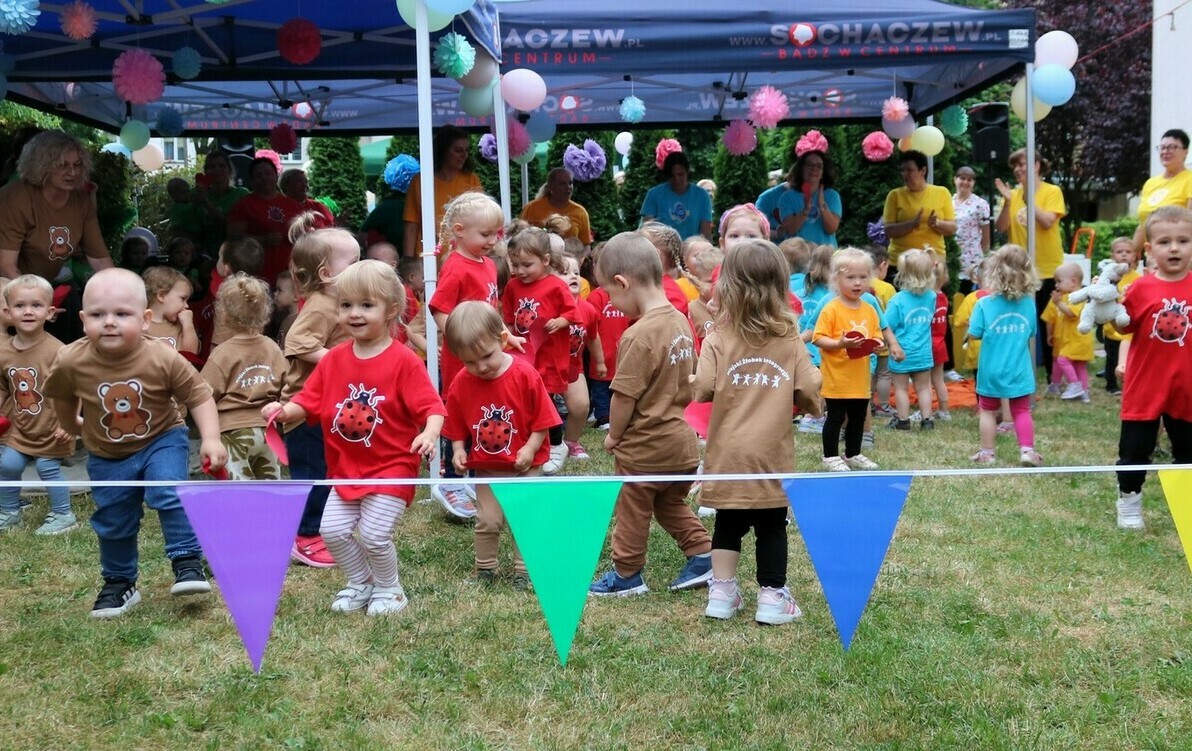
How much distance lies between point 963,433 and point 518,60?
174 inches

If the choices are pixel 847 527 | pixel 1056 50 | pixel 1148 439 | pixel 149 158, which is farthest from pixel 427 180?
pixel 149 158

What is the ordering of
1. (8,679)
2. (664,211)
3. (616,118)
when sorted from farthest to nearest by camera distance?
(616,118) < (664,211) < (8,679)

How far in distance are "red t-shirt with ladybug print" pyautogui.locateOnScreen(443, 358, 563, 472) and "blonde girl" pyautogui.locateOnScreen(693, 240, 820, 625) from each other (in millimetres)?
736

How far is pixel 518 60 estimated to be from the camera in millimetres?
8992

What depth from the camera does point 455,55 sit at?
657cm

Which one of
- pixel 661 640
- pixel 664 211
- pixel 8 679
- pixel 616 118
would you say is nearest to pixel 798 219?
pixel 664 211

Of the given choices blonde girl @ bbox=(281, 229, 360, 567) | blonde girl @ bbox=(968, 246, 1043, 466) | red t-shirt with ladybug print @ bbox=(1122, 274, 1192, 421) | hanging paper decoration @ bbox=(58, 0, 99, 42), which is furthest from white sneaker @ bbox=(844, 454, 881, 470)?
hanging paper decoration @ bbox=(58, 0, 99, 42)

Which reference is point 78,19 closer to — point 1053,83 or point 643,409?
point 643,409

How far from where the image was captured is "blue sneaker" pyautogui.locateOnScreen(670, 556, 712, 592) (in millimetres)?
4875

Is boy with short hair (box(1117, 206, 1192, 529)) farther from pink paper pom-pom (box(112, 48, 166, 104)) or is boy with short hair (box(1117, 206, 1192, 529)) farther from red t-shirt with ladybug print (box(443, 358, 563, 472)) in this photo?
pink paper pom-pom (box(112, 48, 166, 104))

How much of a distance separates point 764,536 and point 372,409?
157 cm

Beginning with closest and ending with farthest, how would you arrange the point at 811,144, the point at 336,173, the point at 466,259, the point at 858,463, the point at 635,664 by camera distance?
the point at 635,664 < the point at 466,259 < the point at 858,463 < the point at 811,144 < the point at 336,173

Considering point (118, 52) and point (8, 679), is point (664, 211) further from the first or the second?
point (8, 679)

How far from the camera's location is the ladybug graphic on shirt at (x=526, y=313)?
6.59m
